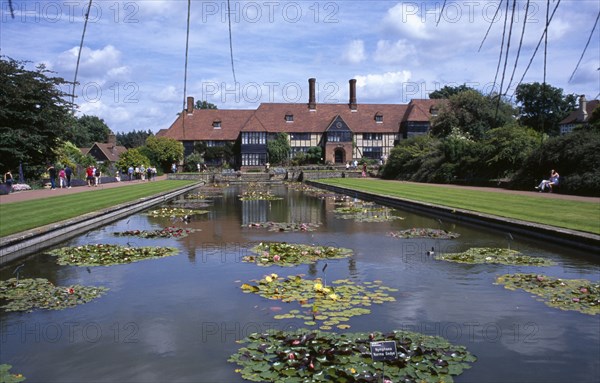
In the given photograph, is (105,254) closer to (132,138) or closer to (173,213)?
(173,213)

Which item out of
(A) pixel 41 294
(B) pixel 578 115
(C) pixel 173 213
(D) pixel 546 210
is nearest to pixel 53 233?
(A) pixel 41 294

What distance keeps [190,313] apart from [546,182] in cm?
2526

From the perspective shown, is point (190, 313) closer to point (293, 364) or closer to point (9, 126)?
point (293, 364)

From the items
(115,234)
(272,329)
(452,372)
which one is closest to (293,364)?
(272,329)

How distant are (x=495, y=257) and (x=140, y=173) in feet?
172

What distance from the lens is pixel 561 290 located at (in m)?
8.66

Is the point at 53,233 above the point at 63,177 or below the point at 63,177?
below

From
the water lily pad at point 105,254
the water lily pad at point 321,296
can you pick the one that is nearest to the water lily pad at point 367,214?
the water lily pad at point 105,254

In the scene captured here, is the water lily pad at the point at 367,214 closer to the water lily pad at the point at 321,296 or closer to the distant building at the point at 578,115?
the water lily pad at the point at 321,296

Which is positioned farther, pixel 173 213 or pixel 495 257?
pixel 173 213

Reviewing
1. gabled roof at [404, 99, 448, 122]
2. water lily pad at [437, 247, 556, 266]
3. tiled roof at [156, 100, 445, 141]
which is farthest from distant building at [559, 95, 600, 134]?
water lily pad at [437, 247, 556, 266]

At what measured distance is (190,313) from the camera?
310 inches

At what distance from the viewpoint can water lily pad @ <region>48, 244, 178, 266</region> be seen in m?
11.4

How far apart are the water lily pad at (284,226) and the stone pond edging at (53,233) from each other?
16.9ft
